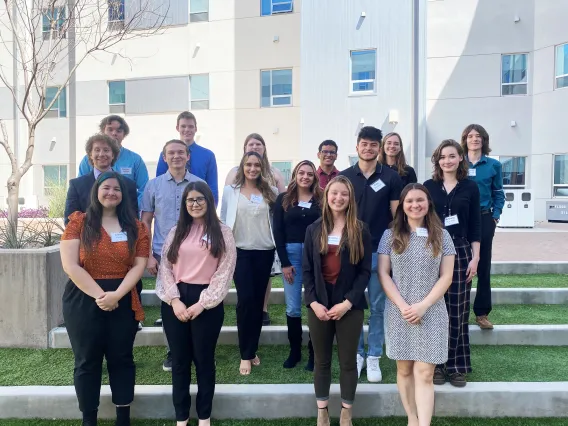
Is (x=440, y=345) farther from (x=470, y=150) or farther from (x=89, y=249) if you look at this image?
(x=89, y=249)

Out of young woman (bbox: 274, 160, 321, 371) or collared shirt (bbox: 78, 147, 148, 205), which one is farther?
collared shirt (bbox: 78, 147, 148, 205)

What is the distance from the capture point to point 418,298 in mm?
2971

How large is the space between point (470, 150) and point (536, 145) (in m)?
12.7

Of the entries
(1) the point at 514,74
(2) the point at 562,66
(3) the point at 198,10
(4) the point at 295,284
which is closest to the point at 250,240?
(4) the point at 295,284

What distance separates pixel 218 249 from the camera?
306 centimetres

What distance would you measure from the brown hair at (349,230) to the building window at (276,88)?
12.3m

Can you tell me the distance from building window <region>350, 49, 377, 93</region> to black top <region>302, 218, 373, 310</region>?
11220 millimetres

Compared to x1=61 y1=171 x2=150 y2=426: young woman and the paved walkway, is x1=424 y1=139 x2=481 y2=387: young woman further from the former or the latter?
the paved walkway

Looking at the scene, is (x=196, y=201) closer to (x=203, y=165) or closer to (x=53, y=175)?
(x=203, y=165)

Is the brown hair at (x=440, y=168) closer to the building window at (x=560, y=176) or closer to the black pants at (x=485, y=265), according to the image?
the black pants at (x=485, y=265)

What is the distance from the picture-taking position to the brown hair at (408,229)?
2980 millimetres

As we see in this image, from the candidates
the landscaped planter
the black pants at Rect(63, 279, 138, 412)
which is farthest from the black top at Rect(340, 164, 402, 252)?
the landscaped planter

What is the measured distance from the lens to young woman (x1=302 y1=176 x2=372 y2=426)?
3.04 meters

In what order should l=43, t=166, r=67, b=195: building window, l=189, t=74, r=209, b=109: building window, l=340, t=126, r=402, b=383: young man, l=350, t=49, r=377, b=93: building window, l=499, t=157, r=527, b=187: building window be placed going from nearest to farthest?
A: l=340, t=126, r=402, b=383: young man
l=350, t=49, r=377, b=93: building window
l=499, t=157, r=527, b=187: building window
l=189, t=74, r=209, b=109: building window
l=43, t=166, r=67, b=195: building window
